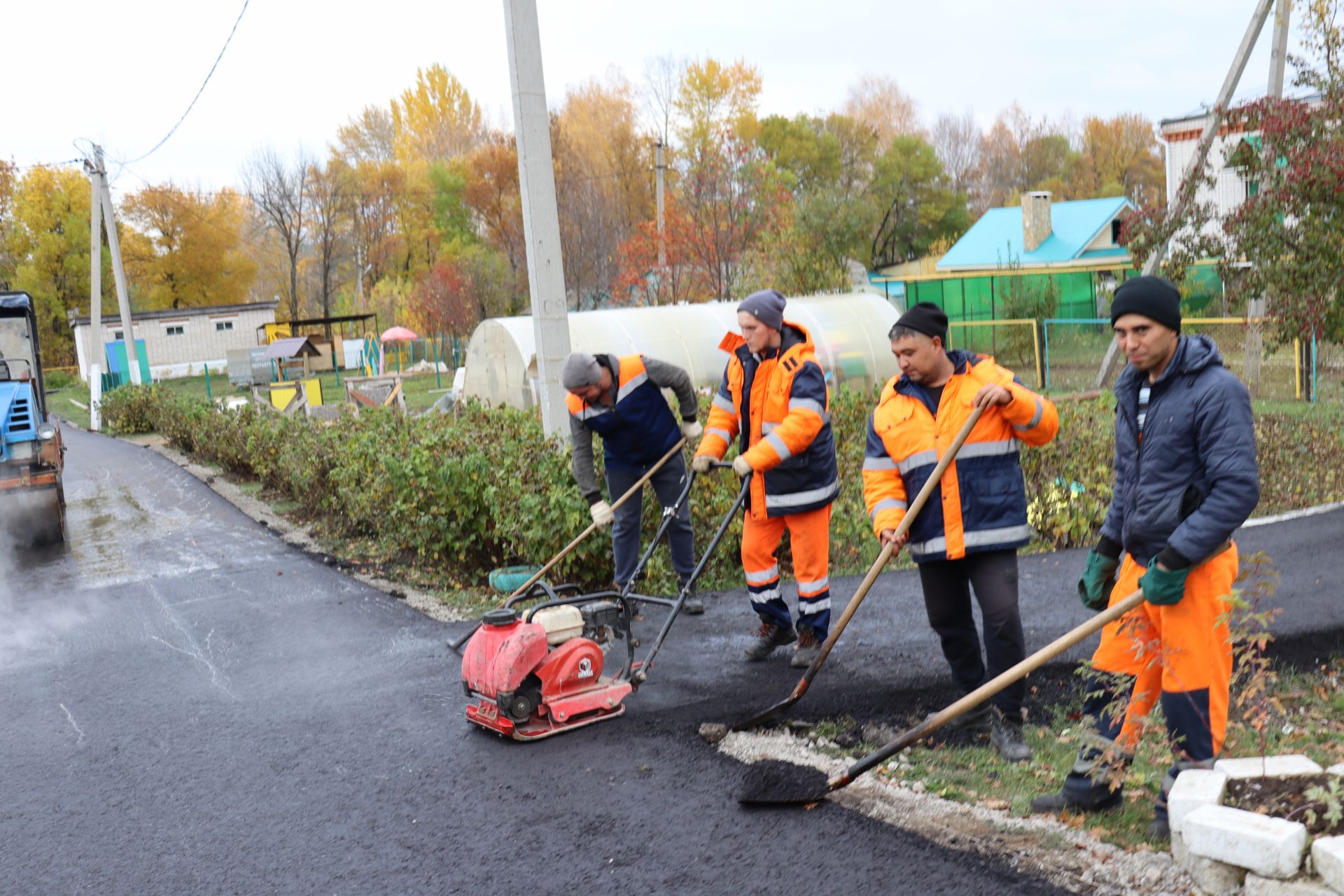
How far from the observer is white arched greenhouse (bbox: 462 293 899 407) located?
18125 mm

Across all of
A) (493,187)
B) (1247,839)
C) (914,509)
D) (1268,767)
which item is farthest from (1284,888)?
(493,187)

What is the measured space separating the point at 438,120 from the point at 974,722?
72.2 m

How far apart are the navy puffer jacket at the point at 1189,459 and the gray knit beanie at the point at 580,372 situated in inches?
124

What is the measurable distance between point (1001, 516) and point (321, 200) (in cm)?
5964

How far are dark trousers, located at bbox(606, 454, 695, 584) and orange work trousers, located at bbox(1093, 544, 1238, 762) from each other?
10.9ft

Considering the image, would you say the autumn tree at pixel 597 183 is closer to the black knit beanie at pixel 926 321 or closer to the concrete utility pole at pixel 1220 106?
the concrete utility pole at pixel 1220 106

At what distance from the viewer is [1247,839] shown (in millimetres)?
3148

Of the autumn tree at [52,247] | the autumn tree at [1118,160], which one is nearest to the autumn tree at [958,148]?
the autumn tree at [1118,160]

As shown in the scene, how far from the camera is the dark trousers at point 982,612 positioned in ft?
14.6

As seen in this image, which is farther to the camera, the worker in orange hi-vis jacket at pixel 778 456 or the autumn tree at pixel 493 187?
the autumn tree at pixel 493 187

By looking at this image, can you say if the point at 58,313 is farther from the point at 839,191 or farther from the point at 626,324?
the point at 626,324

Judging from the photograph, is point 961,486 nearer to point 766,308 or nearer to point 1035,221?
point 766,308

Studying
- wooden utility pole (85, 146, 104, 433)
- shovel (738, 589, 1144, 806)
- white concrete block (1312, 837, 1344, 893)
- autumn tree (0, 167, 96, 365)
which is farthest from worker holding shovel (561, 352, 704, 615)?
autumn tree (0, 167, 96, 365)

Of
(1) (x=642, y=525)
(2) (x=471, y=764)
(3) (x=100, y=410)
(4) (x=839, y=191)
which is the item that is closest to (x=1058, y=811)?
(2) (x=471, y=764)
